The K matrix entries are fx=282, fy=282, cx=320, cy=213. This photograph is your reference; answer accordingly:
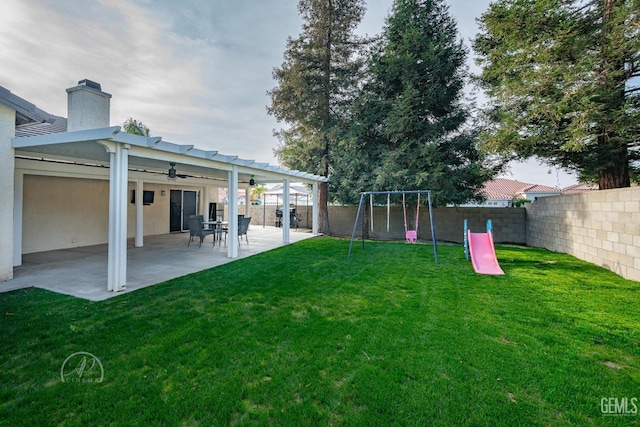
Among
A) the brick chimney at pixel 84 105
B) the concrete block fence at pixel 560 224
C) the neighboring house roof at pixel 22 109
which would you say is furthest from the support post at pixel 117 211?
the concrete block fence at pixel 560 224

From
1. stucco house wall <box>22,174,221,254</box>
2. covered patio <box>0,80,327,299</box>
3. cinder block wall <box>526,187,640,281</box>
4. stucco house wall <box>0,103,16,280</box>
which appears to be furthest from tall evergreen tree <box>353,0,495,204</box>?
stucco house wall <box>0,103,16,280</box>

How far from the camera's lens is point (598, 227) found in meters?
6.52

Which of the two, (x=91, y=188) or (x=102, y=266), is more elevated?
(x=91, y=188)

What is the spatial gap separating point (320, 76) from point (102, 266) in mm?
10416

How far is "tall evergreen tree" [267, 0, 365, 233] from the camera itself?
1198 centimetres

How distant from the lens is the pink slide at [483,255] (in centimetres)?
629

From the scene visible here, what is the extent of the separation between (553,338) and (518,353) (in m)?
0.70

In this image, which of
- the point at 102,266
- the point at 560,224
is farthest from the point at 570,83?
Answer: the point at 102,266

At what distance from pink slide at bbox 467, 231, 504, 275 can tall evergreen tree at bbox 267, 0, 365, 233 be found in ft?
23.4

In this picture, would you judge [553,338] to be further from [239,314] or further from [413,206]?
[413,206]

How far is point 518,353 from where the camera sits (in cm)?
288

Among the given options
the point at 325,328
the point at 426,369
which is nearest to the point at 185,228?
the point at 325,328

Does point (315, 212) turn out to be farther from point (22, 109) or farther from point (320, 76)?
point (22, 109)

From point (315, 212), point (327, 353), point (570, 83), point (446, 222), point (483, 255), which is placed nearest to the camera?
point (327, 353)
